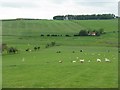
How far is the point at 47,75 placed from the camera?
4422 cm

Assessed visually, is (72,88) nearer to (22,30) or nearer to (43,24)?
(22,30)

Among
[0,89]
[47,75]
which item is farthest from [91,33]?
[0,89]

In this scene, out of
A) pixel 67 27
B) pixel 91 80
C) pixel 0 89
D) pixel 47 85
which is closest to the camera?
pixel 0 89

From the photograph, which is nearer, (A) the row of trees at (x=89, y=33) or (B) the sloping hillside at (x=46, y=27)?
(A) the row of trees at (x=89, y=33)

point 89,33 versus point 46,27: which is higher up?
point 46,27

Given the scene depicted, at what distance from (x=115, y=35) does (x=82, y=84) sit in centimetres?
11644

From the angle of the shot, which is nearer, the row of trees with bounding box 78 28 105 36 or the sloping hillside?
the row of trees with bounding box 78 28 105 36

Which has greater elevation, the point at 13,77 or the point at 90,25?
the point at 90,25

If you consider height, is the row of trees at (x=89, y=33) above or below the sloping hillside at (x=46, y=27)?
below

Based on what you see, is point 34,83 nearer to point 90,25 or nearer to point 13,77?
point 13,77

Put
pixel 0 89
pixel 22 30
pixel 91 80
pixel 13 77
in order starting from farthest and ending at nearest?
pixel 22 30
pixel 13 77
pixel 91 80
pixel 0 89

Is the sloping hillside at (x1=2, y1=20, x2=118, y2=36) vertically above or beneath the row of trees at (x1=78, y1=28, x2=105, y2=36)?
above

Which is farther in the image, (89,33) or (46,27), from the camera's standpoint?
(46,27)

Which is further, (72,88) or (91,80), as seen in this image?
(91,80)
